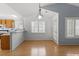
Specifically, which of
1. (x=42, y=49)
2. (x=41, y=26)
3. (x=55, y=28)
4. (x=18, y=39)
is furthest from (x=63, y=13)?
(x=18, y=39)

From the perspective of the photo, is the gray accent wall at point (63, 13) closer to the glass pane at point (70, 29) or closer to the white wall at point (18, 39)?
the glass pane at point (70, 29)

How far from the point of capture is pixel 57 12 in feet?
7.86

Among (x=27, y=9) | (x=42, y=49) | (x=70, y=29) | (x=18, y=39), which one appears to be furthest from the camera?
(x=18, y=39)

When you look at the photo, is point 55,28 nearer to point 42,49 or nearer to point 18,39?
point 42,49

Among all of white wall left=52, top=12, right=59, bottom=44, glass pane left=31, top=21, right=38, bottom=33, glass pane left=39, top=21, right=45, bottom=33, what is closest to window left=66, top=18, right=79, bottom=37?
white wall left=52, top=12, right=59, bottom=44

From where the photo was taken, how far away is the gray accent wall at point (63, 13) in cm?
213

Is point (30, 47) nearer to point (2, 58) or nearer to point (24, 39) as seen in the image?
point (24, 39)

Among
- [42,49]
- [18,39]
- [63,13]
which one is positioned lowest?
[42,49]

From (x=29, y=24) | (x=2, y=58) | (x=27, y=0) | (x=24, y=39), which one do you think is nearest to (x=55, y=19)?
(x=29, y=24)

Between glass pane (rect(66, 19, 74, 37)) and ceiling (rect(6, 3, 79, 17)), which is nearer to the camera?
ceiling (rect(6, 3, 79, 17))

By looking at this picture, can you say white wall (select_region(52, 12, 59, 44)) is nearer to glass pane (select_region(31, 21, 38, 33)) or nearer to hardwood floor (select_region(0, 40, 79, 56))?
hardwood floor (select_region(0, 40, 79, 56))

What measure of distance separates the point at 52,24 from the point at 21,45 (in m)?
0.61

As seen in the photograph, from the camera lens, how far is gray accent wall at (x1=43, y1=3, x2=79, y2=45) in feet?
6.98

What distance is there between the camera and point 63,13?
7.54ft
